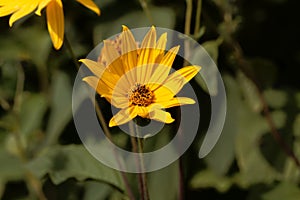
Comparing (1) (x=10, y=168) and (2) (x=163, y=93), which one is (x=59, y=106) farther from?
(2) (x=163, y=93)

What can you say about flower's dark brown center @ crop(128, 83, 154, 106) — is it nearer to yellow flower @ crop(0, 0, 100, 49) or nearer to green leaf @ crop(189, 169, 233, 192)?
yellow flower @ crop(0, 0, 100, 49)

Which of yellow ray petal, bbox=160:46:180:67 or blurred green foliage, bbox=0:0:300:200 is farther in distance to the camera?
blurred green foliage, bbox=0:0:300:200

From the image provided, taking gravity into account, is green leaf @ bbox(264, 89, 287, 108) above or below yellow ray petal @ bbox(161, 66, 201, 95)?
below

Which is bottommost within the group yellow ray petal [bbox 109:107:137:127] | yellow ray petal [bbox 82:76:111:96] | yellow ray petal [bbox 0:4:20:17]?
yellow ray petal [bbox 109:107:137:127]

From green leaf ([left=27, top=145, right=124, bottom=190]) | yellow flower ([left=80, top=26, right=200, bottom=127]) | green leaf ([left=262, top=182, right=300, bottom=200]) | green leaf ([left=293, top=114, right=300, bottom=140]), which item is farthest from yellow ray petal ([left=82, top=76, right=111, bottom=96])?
green leaf ([left=293, top=114, right=300, bottom=140])

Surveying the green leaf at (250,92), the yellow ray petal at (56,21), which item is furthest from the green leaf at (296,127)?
the yellow ray petal at (56,21)

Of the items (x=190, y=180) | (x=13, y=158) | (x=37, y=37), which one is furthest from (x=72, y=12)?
(x=190, y=180)

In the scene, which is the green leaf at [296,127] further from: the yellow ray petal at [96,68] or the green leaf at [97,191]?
the yellow ray petal at [96,68]

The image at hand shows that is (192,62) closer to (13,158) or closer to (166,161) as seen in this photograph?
(166,161)
